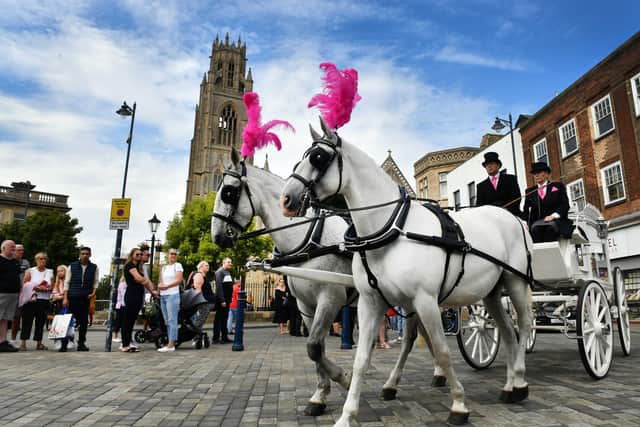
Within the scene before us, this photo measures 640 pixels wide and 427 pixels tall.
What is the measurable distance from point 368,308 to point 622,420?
7.13 ft

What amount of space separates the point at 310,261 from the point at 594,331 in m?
3.54

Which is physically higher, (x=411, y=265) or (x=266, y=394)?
(x=411, y=265)

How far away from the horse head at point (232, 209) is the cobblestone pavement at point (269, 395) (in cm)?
174

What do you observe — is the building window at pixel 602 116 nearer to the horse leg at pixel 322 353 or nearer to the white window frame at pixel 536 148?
the white window frame at pixel 536 148

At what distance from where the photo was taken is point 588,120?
65.4 ft

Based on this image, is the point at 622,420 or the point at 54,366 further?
the point at 54,366

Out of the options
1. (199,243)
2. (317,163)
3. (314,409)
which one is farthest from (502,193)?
(199,243)

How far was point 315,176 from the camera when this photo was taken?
340cm

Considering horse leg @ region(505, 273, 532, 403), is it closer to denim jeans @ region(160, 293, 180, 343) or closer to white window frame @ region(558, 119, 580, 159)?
denim jeans @ region(160, 293, 180, 343)

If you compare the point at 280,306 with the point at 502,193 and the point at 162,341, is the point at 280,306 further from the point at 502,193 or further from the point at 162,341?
the point at 502,193

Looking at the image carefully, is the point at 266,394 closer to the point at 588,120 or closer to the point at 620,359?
the point at 620,359

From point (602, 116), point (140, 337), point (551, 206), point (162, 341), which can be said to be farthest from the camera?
point (602, 116)

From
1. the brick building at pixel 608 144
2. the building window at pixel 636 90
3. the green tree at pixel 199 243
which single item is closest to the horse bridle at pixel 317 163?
the brick building at pixel 608 144

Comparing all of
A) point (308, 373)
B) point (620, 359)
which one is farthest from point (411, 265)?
point (620, 359)
